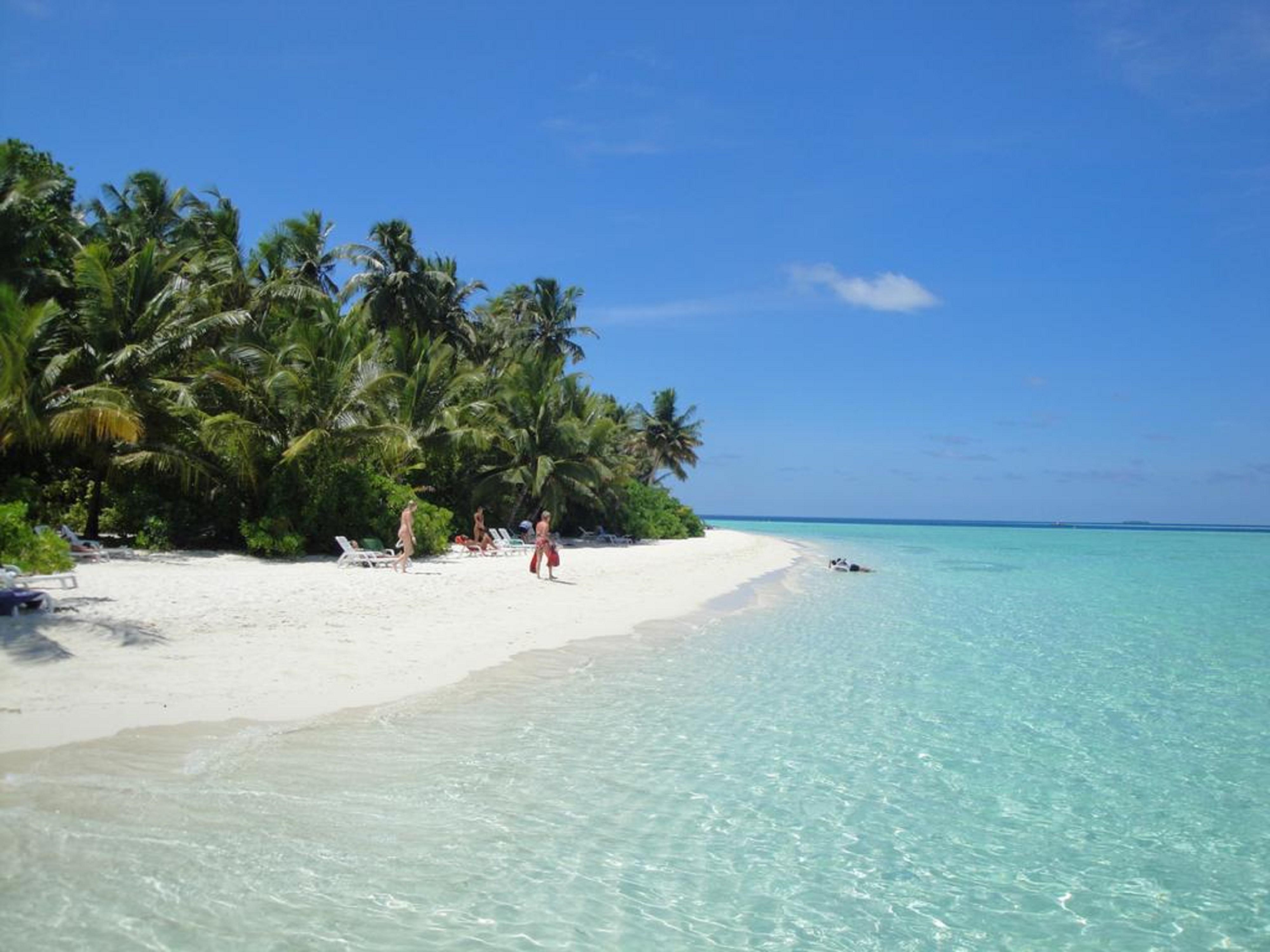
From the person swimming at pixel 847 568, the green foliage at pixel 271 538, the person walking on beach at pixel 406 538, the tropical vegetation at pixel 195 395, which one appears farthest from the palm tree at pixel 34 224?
the person swimming at pixel 847 568

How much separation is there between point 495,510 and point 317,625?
62.4 feet

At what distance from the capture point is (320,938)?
3.46 metres

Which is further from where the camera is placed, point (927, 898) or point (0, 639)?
point (0, 639)

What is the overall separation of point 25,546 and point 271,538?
8.11m

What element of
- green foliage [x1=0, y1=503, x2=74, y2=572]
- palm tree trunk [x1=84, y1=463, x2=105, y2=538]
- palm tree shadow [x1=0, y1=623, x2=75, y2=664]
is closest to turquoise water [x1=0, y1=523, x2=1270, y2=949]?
palm tree shadow [x1=0, y1=623, x2=75, y2=664]

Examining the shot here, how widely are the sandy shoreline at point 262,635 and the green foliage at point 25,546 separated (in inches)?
18.5

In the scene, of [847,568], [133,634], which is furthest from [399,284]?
[133,634]

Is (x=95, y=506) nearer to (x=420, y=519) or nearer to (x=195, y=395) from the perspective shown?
(x=195, y=395)

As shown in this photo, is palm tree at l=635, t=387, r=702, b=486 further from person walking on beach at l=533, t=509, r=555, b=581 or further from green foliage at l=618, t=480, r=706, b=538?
person walking on beach at l=533, t=509, r=555, b=581

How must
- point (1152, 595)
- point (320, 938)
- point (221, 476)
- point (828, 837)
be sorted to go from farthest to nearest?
point (1152, 595)
point (221, 476)
point (828, 837)
point (320, 938)

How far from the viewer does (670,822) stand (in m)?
5.06

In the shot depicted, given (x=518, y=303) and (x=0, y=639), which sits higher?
(x=518, y=303)

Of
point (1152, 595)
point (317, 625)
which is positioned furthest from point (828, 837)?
point (1152, 595)

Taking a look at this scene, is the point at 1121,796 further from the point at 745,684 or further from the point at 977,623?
the point at 977,623
